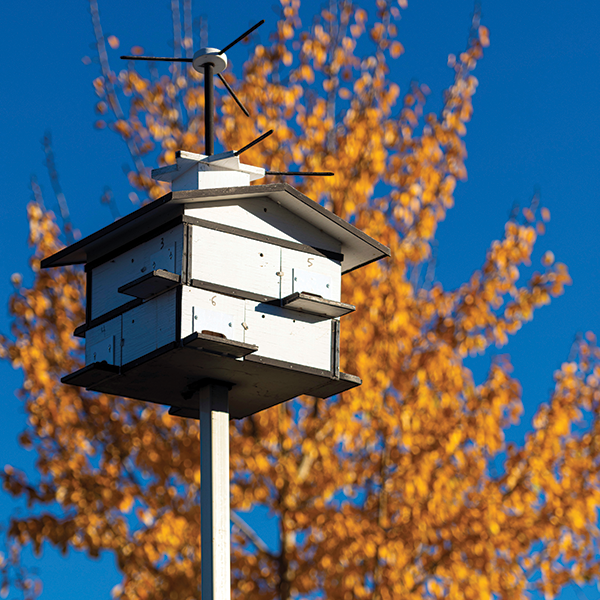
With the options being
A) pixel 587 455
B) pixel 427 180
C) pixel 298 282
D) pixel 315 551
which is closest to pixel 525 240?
pixel 427 180

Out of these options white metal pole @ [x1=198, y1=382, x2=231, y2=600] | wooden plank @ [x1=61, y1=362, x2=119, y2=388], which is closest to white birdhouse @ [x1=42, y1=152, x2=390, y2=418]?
wooden plank @ [x1=61, y1=362, x2=119, y2=388]

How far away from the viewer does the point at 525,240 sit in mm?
7777

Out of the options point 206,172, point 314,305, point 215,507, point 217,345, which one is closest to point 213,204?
point 206,172

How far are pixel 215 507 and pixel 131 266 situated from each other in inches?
55.9

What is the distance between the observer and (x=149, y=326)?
459 centimetres

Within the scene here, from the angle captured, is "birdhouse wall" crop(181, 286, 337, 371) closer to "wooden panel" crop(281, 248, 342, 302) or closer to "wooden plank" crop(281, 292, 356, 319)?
"wooden plank" crop(281, 292, 356, 319)

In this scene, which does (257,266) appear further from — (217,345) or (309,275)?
(217,345)

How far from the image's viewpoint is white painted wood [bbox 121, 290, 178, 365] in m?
4.45

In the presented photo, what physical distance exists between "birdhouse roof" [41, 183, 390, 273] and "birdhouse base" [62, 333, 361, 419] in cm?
71

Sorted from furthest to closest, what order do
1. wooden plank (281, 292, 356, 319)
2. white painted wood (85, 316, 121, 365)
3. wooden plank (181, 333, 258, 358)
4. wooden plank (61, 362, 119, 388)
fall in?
white painted wood (85, 316, 121, 365)
wooden plank (281, 292, 356, 319)
wooden plank (61, 362, 119, 388)
wooden plank (181, 333, 258, 358)

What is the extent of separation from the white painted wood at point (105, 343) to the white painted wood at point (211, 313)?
54 centimetres

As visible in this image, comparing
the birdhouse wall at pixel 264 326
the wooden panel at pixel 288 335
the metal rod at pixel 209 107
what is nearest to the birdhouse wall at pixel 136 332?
the birdhouse wall at pixel 264 326

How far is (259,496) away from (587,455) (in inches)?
98.9

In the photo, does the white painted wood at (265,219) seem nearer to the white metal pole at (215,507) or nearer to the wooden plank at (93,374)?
the wooden plank at (93,374)
